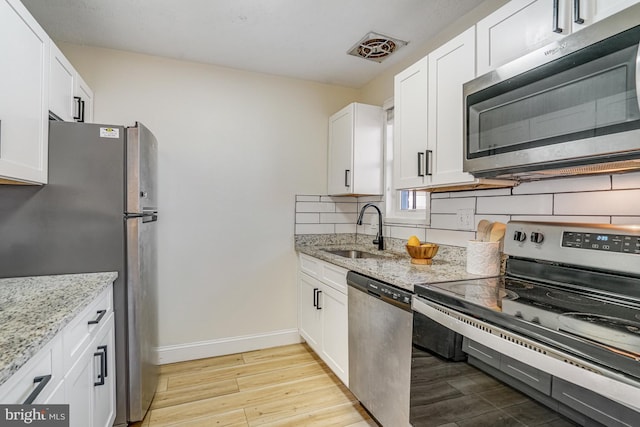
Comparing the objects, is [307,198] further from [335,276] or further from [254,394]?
[254,394]

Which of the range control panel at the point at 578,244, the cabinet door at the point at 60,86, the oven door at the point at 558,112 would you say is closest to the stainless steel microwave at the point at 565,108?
the oven door at the point at 558,112

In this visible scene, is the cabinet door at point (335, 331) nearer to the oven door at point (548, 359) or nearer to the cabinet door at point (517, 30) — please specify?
the oven door at point (548, 359)

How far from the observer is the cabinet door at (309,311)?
2486 millimetres

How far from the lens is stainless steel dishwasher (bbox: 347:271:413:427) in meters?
1.48

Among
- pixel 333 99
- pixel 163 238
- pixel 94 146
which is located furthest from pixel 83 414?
pixel 333 99

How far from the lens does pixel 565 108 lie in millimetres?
1092

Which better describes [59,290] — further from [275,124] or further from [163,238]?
[275,124]

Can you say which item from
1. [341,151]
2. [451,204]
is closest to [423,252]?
[451,204]

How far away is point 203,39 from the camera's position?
229 cm

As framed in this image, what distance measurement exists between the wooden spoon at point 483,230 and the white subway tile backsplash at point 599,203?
0.32 metres

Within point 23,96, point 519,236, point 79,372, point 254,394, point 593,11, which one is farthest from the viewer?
point 254,394

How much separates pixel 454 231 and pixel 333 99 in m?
1.79
